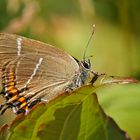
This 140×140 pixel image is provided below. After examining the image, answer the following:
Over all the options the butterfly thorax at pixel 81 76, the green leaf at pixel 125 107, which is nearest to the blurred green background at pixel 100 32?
the green leaf at pixel 125 107

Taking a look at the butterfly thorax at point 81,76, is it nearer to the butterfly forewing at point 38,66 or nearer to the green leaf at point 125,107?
the butterfly forewing at point 38,66

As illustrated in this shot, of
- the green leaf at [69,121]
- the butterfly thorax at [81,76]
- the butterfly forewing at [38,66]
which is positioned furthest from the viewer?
the butterfly thorax at [81,76]

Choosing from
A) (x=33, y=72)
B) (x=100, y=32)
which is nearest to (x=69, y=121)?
(x=33, y=72)

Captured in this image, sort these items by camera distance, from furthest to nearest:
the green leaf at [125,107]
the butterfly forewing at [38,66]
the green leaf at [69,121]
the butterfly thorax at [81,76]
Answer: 1. the green leaf at [125,107]
2. the butterfly thorax at [81,76]
3. the butterfly forewing at [38,66]
4. the green leaf at [69,121]

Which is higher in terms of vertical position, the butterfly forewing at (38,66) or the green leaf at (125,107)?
the butterfly forewing at (38,66)

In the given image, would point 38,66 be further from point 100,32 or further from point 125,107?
point 100,32

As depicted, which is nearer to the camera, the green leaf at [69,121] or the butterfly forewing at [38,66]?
the green leaf at [69,121]
